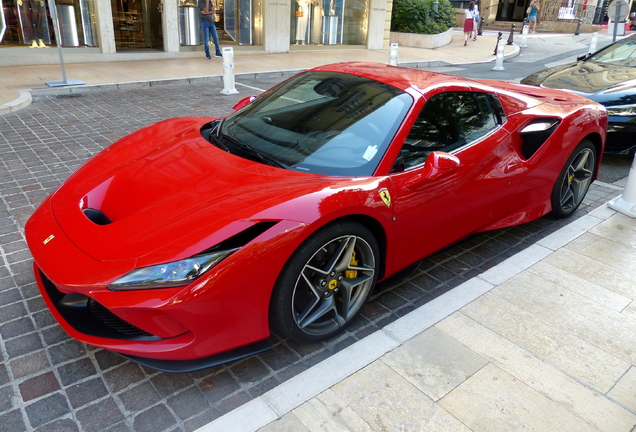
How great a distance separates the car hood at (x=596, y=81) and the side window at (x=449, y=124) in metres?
3.57

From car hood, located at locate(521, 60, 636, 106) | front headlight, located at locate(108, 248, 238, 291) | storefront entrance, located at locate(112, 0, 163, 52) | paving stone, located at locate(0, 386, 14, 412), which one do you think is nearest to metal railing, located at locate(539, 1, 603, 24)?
storefront entrance, located at locate(112, 0, 163, 52)

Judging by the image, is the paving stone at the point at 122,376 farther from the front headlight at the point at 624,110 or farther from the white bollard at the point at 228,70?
the white bollard at the point at 228,70

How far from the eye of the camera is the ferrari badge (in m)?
2.87

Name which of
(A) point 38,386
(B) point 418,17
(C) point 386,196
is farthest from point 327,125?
(B) point 418,17

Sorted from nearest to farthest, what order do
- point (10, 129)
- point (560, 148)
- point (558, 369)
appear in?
point (558, 369) < point (560, 148) < point (10, 129)

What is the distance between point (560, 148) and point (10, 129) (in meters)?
7.05

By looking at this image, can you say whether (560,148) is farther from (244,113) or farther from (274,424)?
(274,424)

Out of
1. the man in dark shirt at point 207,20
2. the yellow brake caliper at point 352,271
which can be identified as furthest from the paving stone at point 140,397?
the man in dark shirt at point 207,20

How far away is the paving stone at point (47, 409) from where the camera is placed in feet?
7.63

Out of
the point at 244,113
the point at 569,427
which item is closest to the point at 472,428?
the point at 569,427

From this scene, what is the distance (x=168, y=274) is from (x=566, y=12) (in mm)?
38225

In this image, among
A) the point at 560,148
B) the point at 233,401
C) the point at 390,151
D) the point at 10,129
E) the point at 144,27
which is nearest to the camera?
the point at 233,401

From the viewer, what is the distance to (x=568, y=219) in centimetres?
480

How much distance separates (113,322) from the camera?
8.06 ft
